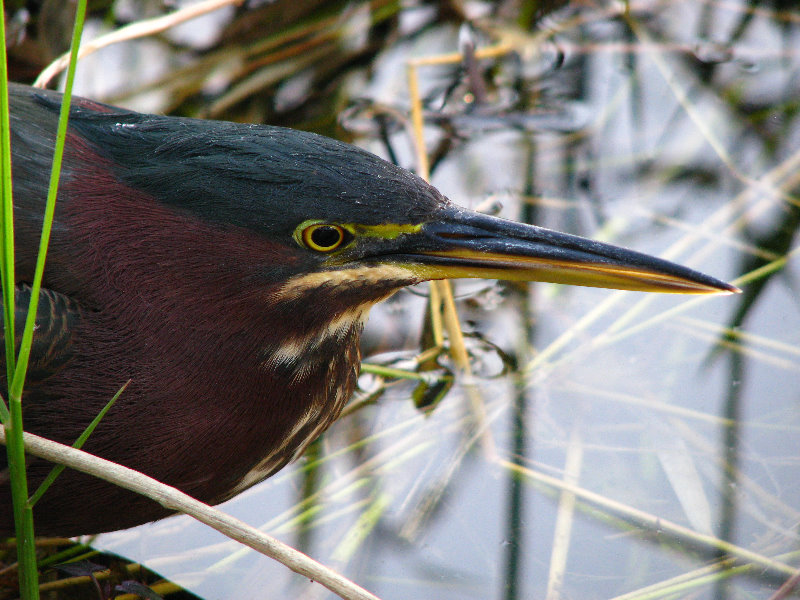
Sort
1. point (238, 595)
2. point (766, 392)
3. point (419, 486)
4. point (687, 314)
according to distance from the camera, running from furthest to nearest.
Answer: point (687, 314)
point (766, 392)
point (419, 486)
point (238, 595)

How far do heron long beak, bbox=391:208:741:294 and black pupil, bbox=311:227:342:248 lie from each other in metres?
0.14

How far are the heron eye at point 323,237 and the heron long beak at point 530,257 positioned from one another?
13 cm

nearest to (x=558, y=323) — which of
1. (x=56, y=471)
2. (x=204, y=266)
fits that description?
(x=204, y=266)

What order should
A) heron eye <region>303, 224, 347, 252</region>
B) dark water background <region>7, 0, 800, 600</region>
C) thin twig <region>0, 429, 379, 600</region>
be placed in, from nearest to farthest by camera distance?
1. thin twig <region>0, 429, 379, 600</region>
2. heron eye <region>303, 224, 347, 252</region>
3. dark water background <region>7, 0, 800, 600</region>

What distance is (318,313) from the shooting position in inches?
84.6

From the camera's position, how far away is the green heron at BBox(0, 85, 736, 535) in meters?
2.04

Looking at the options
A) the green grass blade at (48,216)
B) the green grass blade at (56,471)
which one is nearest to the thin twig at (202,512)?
the green grass blade at (56,471)

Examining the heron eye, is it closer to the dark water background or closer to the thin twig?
the thin twig

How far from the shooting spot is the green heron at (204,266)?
2035 millimetres

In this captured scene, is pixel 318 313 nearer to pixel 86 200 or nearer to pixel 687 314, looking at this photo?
pixel 86 200

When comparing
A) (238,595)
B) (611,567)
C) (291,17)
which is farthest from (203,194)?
(291,17)

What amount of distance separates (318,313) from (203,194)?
1.15ft

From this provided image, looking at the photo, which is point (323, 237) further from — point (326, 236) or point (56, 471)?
point (56, 471)

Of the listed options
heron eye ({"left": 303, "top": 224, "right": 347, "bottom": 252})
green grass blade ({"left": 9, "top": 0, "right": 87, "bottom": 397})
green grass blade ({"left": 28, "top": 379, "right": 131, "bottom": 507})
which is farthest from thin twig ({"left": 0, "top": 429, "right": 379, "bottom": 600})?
heron eye ({"left": 303, "top": 224, "right": 347, "bottom": 252})
